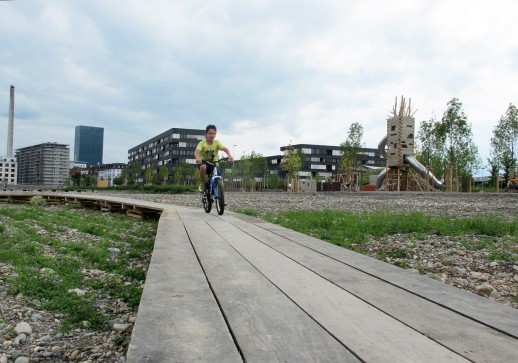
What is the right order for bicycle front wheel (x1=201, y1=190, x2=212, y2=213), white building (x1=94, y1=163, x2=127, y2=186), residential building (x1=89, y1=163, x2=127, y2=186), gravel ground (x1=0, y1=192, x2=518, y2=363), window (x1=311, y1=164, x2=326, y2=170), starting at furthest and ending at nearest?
1. white building (x1=94, y1=163, x2=127, y2=186)
2. residential building (x1=89, y1=163, x2=127, y2=186)
3. window (x1=311, y1=164, x2=326, y2=170)
4. bicycle front wheel (x1=201, y1=190, x2=212, y2=213)
5. gravel ground (x1=0, y1=192, x2=518, y2=363)

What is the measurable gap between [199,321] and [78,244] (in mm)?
5429

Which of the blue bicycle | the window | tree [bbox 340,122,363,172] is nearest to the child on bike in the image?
the blue bicycle

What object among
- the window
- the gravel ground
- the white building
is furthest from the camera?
the white building

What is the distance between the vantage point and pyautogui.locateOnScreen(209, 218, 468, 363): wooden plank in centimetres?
182

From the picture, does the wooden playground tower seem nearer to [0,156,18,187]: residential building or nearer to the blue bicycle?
the blue bicycle

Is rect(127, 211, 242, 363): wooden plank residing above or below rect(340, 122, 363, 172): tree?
below

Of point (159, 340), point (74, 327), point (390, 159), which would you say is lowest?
point (74, 327)

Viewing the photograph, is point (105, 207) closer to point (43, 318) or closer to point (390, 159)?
point (43, 318)

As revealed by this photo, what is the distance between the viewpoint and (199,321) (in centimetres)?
220

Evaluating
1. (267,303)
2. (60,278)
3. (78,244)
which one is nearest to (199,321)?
(267,303)

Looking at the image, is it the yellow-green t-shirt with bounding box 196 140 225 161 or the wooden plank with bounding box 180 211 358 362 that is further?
the yellow-green t-shirt with bounding box 196 140 225 161

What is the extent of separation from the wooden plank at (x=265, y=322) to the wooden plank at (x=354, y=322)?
0.07 m

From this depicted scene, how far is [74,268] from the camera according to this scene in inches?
204

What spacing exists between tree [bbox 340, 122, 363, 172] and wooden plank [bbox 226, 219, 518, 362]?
5560cm
